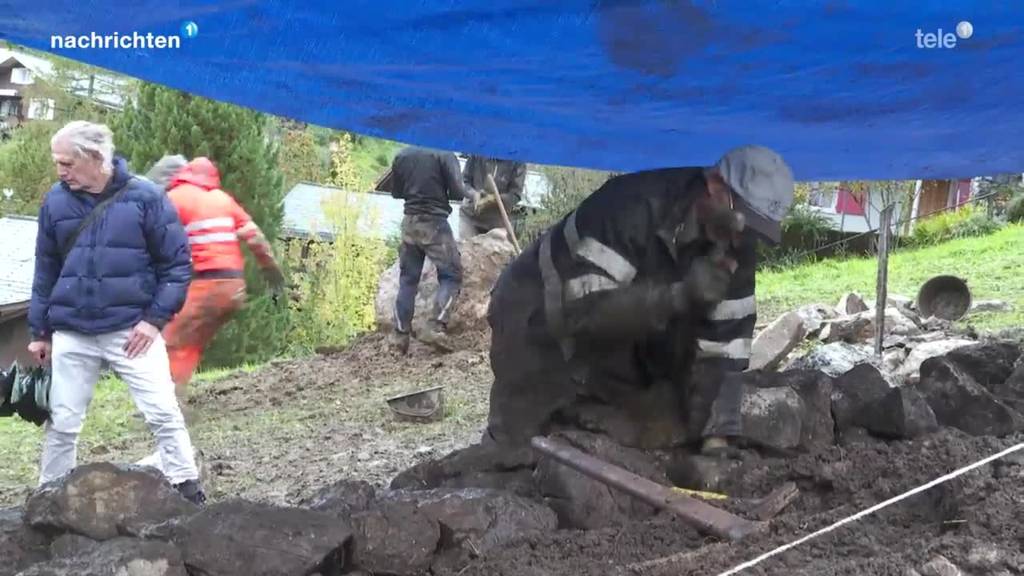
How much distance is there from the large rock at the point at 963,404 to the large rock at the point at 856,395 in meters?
0.20

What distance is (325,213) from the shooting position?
41.0ft

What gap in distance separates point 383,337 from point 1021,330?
4814 millimetres

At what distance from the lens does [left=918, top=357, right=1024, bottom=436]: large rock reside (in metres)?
3.62

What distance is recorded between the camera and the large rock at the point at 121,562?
95.3 inches

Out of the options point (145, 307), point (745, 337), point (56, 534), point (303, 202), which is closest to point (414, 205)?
point (145, 307)

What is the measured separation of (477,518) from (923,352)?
4208 mm

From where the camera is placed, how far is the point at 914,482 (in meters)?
2.98

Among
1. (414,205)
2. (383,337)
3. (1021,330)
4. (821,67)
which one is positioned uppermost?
(821,67)

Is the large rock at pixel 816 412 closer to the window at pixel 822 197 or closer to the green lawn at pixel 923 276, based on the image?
the green lawn at pixel 923 276

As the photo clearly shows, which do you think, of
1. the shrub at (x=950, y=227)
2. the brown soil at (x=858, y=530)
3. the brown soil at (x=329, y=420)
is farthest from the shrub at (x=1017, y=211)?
the brown soil at (x=858, y=530)

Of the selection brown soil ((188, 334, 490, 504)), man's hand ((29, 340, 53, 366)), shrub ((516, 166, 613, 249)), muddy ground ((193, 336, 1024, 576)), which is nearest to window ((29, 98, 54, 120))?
shrub ((516, 166, 613, 249))

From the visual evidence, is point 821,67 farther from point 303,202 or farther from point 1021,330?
point 303,202

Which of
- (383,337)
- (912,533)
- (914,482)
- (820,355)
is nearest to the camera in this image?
(912,533)

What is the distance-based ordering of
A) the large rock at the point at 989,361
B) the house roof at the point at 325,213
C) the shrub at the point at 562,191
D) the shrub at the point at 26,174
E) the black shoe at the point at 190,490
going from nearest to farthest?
the black shoe at the point at 190,490 → the large rock at the point at 989,361 → the house roof at the point at 325,213 → the shrub at the point at 562,191 → the shrub at the point at 26,174
